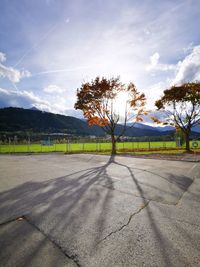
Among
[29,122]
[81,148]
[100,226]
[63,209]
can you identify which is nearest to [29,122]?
[29,122]

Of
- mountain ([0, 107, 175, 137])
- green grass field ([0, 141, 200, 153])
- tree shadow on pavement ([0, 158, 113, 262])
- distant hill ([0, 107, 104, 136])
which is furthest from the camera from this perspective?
distant hill ([0, 107, 104, 136])

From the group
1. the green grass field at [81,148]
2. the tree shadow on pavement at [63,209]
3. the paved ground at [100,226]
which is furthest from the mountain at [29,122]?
the paved ground at [100,226]

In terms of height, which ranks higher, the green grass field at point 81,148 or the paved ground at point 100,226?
the paved ground at point 100,226

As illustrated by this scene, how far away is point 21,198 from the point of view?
4520 mm

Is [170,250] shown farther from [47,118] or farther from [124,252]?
[47,118]

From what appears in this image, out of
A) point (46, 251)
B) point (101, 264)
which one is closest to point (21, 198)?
point (46, 251)

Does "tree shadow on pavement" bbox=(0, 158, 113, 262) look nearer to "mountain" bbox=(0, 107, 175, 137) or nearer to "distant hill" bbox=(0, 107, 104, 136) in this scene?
"mountain" bbox=(0, 107, 175, 137)

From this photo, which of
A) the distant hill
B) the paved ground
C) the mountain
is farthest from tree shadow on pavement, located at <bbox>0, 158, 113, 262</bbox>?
the distant hill

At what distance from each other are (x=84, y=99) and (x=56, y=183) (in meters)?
14.3

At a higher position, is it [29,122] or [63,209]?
[29,122]

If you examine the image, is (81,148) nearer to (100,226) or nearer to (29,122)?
(100,226)

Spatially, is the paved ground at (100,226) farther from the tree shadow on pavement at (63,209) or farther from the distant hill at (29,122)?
the distant hill at (29,122)

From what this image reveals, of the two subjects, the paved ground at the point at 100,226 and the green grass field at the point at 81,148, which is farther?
the green grass field at the point at 81,148

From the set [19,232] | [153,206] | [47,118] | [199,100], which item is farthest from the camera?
[47,118]
